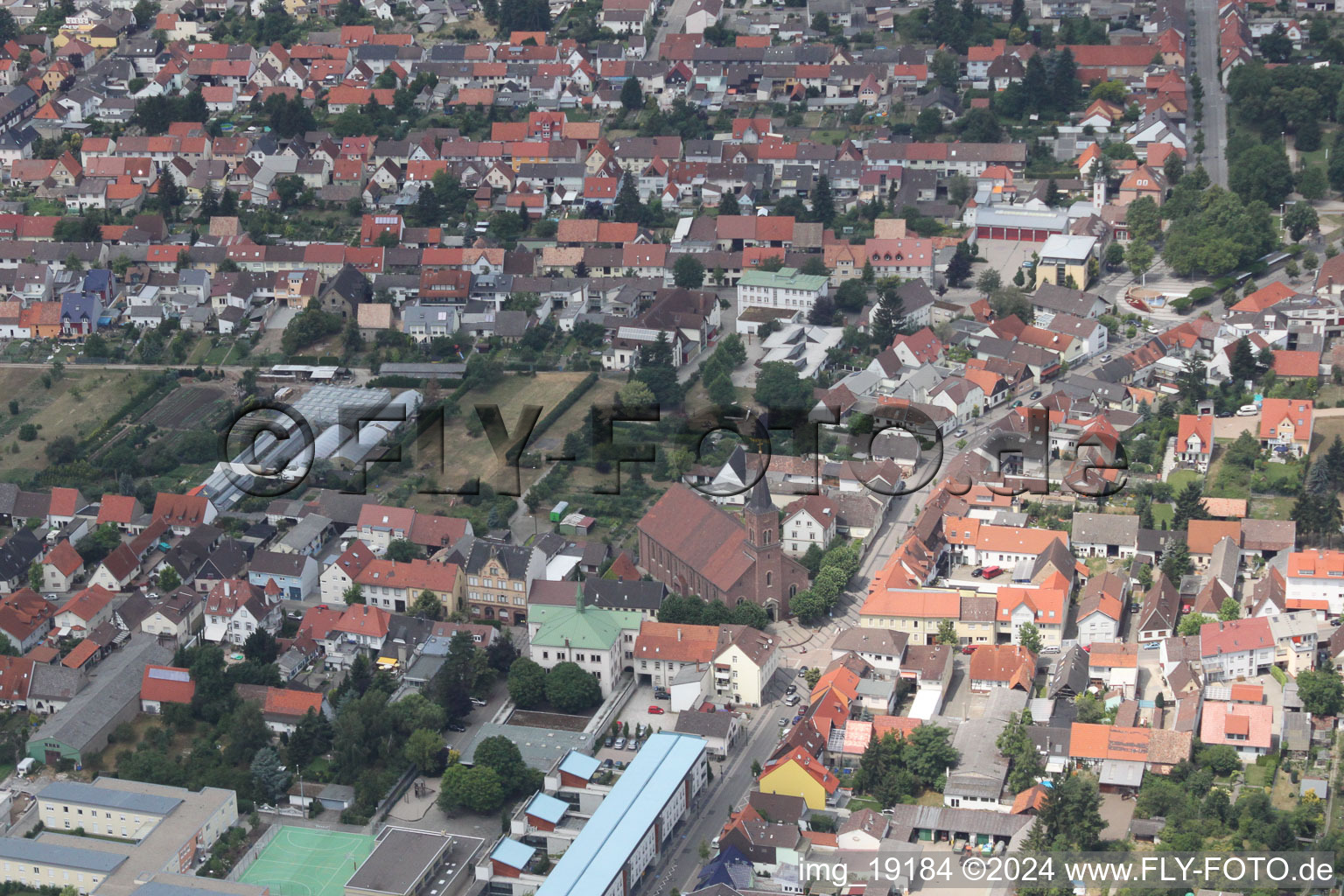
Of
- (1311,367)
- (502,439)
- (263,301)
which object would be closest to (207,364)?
(263,301)

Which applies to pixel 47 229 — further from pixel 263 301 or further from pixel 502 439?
pixel 502 439

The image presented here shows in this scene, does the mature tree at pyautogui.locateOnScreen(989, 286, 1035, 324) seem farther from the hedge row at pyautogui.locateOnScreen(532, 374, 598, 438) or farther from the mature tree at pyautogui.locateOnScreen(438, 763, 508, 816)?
the mature tree at pyautogui.locateOnScreen(438, 763, 508, 816)

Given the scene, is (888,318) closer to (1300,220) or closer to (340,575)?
(1300,220)

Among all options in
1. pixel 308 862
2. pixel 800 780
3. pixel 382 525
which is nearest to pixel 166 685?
pixel 308 862

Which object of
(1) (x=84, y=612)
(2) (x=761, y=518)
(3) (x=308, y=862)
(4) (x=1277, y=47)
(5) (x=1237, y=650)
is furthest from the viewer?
(4) (x=1277, y=47)

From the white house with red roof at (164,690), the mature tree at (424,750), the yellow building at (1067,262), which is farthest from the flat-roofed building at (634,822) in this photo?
the yellow building at (1067,262)

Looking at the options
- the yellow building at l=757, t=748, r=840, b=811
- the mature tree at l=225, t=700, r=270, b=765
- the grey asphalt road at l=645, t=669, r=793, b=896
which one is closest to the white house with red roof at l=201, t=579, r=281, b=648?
the mature tree at l=225, t=700, r=270, b=765
